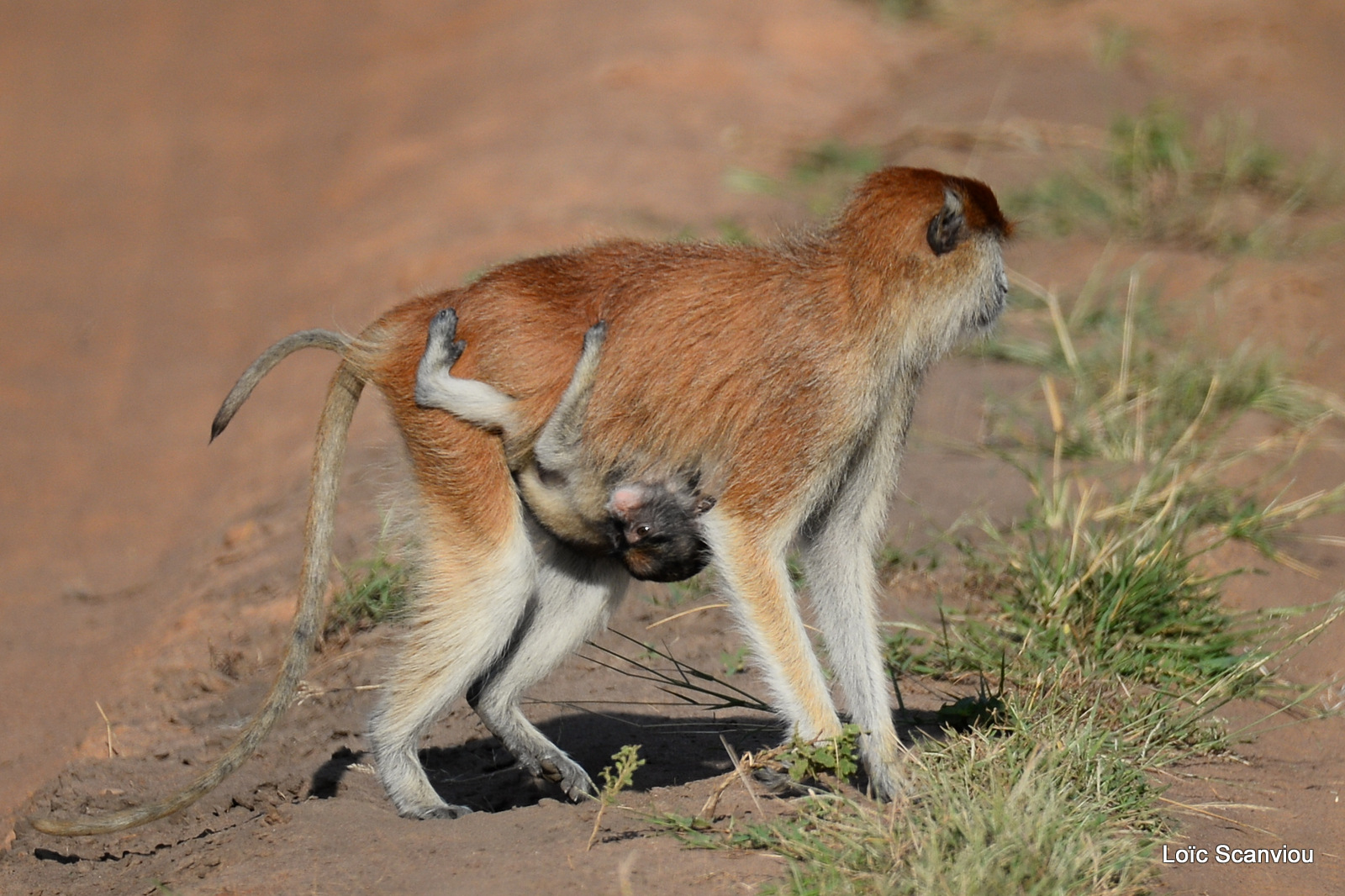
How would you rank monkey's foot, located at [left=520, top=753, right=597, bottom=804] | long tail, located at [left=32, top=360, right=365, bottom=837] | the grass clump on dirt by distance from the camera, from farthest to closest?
the grass clump on dirt, monkey's foot, located at [left=520, top=753, right=597, bottom=804], long tail, located at [left=32, top=360, right=365, bottom=837]

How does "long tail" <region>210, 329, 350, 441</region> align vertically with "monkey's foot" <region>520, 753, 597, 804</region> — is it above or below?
above

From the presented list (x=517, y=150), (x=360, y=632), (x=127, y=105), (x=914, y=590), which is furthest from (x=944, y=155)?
(x=127, y=105)

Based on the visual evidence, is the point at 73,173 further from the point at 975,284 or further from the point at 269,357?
the point at 975,284

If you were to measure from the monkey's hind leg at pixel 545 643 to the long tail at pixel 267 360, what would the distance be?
0.97m

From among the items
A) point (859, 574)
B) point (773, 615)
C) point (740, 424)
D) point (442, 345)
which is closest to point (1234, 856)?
point (859, 574)

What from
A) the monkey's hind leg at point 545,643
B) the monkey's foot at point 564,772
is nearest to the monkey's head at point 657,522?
the monkey's hind leg at point 545,643

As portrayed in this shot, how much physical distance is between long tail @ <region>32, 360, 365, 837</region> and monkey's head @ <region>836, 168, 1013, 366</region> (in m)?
1.70

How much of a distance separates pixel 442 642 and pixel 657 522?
0.73m

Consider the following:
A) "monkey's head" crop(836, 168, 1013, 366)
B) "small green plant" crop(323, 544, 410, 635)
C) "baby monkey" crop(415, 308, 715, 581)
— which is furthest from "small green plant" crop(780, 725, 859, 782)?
"small green plant" crop(323, 544, 410, 635)

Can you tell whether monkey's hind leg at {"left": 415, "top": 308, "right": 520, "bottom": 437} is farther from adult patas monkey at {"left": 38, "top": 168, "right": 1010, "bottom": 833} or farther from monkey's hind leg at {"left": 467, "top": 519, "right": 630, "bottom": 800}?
monkey's hind leg at {"left": 467, "top": 519, "right": 630, "bottom": 800}

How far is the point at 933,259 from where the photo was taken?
4016 millimetres

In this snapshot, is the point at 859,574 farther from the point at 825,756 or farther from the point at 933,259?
the point at 933,259

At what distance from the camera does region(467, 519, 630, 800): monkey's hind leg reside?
452 centimetres

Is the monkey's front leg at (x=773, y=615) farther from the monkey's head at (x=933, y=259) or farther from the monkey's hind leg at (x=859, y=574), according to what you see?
the monkey's head at (x=933, y=259)
